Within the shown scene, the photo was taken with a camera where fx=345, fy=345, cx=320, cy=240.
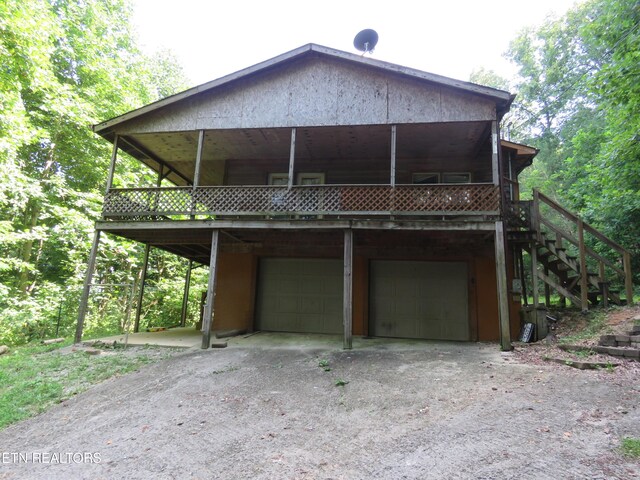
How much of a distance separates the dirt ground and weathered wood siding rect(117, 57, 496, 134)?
5884 millimetres

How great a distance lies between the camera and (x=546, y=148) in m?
22.1

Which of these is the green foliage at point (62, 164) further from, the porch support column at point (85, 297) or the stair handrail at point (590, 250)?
the stair handrail at point (590, 250)

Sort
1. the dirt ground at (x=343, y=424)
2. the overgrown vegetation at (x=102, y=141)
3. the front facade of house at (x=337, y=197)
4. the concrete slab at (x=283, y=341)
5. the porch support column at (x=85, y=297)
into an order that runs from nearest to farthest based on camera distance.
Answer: the dirt ground at (x=343, y=424), the front facade of house at (x=337, y=197), the concrete slab at (x=283, y=341), the porch support column at (x=85, y=297), the overgrown vegetation at (x=102, y=141)

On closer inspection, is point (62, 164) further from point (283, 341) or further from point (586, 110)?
point (586, 110)

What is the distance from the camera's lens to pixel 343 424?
13.6 feet

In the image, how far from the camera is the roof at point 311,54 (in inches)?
328

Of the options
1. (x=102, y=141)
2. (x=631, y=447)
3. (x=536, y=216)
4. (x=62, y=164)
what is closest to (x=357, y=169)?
(x=536, y=216)

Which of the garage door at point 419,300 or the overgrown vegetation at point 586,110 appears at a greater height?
the overgrown vegetation at point 586,110

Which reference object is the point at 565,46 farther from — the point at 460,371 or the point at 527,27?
the point at 460,371

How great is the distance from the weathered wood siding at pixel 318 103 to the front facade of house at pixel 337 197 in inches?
1.3

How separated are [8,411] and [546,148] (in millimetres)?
26940

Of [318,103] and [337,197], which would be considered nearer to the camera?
[337,197]

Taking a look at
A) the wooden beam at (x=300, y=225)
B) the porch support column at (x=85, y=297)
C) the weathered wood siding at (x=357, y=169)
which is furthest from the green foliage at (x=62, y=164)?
the weathered wood siding at (x=357, y=169)

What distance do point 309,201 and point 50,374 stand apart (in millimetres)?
6528
